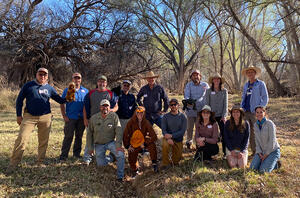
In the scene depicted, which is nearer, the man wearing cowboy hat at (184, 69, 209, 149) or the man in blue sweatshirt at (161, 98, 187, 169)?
the man in blue sweatshirt at (161, 98, 187, 169)

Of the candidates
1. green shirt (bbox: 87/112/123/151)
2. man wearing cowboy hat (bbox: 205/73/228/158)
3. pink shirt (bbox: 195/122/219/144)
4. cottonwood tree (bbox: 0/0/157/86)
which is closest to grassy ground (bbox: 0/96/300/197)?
pink shirt (bbox: 195/122/219/144)

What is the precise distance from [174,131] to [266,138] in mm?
1871

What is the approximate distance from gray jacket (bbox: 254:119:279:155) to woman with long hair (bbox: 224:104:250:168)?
24 centimetres

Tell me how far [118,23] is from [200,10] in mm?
6868

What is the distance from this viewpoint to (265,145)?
433 centimetres

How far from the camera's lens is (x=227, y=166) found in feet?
15.4

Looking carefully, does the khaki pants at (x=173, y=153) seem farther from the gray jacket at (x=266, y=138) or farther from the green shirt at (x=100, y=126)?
the gray jacket at (x=266, y=138)

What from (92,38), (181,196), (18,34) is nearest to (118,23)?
(92,38)

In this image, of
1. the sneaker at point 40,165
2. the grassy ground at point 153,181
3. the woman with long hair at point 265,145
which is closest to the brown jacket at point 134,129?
the grassy ground at point 153,181

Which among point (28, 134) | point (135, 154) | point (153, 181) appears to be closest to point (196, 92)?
point (135, 154)

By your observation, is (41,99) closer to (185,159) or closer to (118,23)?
(185,159)

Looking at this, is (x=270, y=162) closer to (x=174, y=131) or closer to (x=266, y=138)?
(x=266, y=138)

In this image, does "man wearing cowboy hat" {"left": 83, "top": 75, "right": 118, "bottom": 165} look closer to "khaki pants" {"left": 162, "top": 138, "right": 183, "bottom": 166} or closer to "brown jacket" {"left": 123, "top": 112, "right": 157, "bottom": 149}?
"brown jacket" {"left": 123, "top": 112, "right": 157, "bottom": 149}

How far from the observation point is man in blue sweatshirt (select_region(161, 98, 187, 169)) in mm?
4785
